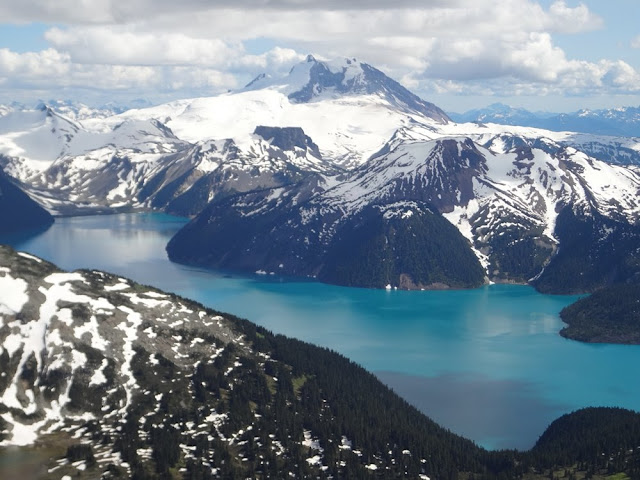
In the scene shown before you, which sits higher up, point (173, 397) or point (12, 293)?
point (12, 293)

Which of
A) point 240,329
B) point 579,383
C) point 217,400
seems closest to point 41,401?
point 217,400

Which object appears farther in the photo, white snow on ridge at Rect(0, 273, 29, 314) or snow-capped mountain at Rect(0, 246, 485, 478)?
white snow on ridge at Rect(0, 273, 29, 314)

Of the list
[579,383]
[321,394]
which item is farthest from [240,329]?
[579,383]

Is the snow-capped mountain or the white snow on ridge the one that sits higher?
the white snow on ridge

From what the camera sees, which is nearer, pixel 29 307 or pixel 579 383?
pixel 29 307

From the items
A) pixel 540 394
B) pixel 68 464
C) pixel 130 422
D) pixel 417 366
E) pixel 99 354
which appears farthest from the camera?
pixel 417 366

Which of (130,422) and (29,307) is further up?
(29,307)

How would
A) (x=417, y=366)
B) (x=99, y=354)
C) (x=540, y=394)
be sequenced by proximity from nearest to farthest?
(x=99, y=354)
(x=540, y=394)
(x=417, y=366)

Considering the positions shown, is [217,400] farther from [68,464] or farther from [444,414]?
[444,414]
